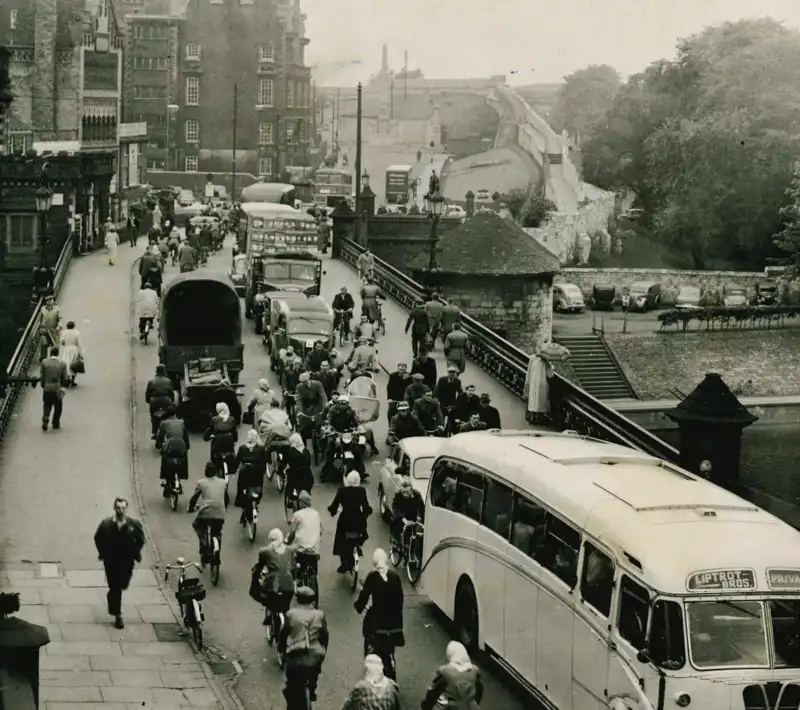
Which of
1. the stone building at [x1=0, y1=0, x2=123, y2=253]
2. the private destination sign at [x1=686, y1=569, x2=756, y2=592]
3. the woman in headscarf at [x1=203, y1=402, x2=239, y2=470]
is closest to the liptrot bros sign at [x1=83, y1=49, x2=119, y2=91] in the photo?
the stone building at [x1=0, y1=0, x2=123, y2=253]

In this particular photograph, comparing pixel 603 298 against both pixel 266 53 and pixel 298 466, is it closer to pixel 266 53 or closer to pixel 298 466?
pixel 266 53

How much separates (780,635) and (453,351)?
1958cm

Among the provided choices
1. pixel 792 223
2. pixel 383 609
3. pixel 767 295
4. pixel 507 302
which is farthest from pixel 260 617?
pixel 767 295

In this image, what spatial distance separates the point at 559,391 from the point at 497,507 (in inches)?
532

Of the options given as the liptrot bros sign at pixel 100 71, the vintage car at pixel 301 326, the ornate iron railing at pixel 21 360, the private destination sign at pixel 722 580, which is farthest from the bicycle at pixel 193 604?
the liptrot bros sign at pixel 100 71

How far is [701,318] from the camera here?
7481cm

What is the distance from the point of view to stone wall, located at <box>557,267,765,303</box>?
72.8 meters

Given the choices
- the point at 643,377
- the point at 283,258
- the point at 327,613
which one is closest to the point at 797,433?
the point at 643,377

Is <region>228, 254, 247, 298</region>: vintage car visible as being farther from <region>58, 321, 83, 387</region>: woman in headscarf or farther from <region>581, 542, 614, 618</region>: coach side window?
<region>581, 542, 614, 618</region>: coach side window

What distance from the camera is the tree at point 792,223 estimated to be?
180ft

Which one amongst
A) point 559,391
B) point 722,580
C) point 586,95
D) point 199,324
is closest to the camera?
point 722,580

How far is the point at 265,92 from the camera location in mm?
101375

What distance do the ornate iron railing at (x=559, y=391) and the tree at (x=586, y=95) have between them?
58.6m

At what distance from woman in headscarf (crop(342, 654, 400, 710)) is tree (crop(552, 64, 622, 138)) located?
90948 mm
